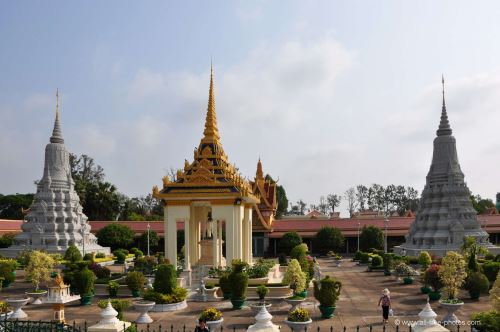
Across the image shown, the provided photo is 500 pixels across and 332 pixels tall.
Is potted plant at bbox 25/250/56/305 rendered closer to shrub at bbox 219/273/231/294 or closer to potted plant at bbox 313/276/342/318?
shrub at bbox 219/273/231/294

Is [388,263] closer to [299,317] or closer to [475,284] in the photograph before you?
[475,284]

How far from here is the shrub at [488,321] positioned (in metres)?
12.1

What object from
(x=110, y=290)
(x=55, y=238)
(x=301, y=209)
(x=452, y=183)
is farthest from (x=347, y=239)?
(x=301, y=209)

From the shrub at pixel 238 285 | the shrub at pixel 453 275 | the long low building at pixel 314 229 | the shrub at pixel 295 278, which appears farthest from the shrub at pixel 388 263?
the shrub at pixel 238 285

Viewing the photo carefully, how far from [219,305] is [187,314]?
234cm

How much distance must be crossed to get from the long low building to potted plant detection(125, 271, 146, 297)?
88.2 feet

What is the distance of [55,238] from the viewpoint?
47.7 m

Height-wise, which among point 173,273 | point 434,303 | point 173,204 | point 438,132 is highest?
point 438,132

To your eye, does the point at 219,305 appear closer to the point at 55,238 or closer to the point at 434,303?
the point at 434,303

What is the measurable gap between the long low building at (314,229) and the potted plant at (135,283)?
26894 mm

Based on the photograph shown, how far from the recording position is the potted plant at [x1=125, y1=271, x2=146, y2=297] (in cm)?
2370

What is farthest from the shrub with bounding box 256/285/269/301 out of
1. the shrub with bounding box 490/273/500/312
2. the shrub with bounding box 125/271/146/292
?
the shrub with bounding box 490/273/500/312

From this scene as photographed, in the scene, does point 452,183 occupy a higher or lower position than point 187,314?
higher

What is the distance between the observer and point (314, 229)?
54.2m
